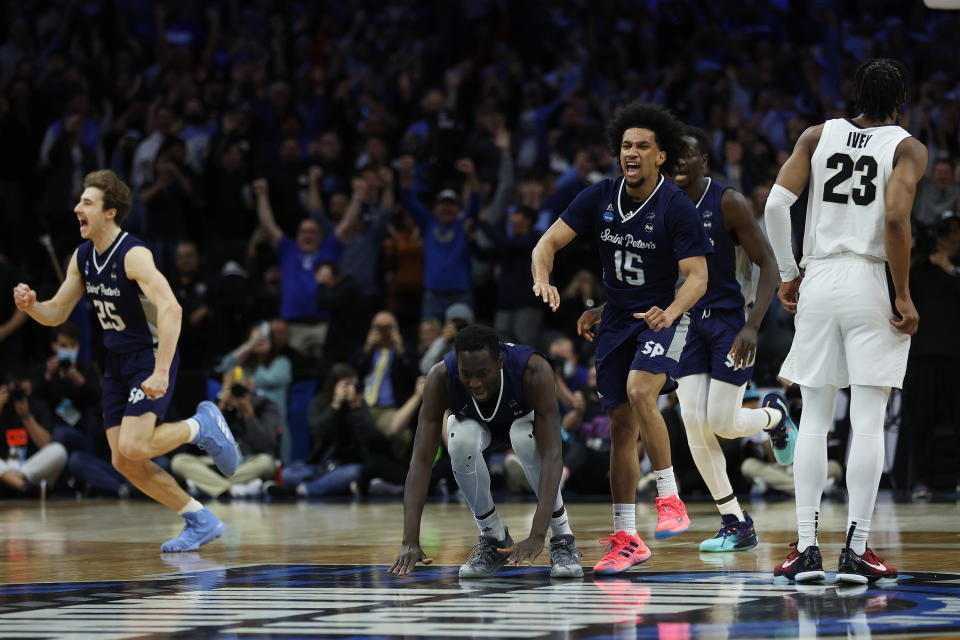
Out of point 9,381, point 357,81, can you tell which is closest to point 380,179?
point 357,81

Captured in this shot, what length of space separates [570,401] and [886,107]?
716cm

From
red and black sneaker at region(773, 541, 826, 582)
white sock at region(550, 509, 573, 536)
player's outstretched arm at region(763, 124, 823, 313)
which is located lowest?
red and black sneaker at region(773, 541, 826, 582)

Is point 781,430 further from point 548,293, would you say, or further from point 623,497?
point 548,293

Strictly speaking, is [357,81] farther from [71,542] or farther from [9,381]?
[71,542]

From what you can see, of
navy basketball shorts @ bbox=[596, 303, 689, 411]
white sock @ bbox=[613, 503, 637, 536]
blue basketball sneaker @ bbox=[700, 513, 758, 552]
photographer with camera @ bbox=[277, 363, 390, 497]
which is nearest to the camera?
white sock @ bbox=[613, 503, 637, 536]

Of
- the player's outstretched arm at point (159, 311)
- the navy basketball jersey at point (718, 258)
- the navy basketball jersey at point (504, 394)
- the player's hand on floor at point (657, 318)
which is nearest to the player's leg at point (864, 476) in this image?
the player's hand on floor at point (657, 318)

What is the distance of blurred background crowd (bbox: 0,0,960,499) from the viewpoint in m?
13.6

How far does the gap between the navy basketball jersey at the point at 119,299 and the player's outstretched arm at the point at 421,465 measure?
2639 mm

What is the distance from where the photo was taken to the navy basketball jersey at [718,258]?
8.01 m

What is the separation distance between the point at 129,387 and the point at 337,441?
16.9 feet

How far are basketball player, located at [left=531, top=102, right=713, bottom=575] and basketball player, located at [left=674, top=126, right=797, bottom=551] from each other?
638 millimetres

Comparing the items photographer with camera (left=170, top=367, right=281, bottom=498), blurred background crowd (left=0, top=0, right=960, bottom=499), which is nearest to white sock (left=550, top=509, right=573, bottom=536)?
blurred background crowd (left=0, top=0, right=960, bottom=499)

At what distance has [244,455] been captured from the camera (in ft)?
45.2

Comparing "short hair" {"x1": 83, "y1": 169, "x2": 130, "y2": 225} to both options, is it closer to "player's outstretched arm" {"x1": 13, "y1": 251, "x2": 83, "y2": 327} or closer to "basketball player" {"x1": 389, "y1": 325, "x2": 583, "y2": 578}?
"player's outstretched arm" {"x1": 13, "y1": 251, "x2": 83, "y2": 327}
